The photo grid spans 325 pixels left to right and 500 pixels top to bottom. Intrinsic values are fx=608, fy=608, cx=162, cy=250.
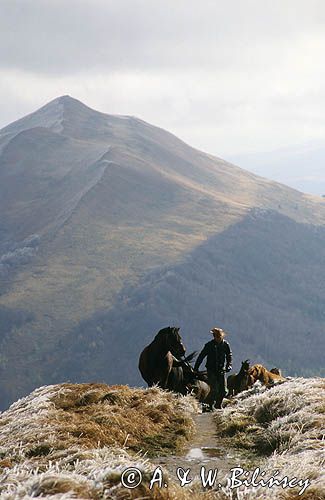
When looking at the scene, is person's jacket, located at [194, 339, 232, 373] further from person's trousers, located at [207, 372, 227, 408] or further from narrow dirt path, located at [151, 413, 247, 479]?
narrow dirt path, located at [151, 413, 247, 479]

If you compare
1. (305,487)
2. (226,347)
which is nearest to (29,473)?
(305,487)

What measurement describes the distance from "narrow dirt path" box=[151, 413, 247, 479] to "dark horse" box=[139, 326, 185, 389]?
5834 millimetres

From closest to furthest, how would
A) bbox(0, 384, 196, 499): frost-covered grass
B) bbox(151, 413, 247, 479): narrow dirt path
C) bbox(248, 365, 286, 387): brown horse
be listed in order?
bbox(0, 384, 196, 499): frost-covered grass < bbox(151, 413, 247, 479): narrow dirt path < bbox(248, 365, 286, 387): brown horse

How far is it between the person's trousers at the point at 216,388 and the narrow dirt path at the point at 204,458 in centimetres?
600

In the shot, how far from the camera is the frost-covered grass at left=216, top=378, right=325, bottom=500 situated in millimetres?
7855

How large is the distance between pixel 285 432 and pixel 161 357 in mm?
8842

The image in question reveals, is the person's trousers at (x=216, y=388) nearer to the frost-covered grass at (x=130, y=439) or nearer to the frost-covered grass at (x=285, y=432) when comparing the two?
the frost-covered grass at (x=130, y=439)

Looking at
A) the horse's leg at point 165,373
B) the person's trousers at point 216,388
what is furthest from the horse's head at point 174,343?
the person's trousers at point 216,388

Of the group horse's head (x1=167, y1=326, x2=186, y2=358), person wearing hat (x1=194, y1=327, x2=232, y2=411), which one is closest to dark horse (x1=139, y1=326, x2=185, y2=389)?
horse's head (x1=167, y1=326, x2=186, y2=358)

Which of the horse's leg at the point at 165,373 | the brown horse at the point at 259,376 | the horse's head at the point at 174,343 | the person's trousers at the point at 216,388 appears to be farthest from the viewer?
the brown horse at the point at 259,376

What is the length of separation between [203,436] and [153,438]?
172 cm

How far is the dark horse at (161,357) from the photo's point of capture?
1931 cm

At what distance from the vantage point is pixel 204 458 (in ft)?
35.0

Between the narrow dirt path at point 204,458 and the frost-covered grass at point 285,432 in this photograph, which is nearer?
the frost-covered grass at point 285,432
